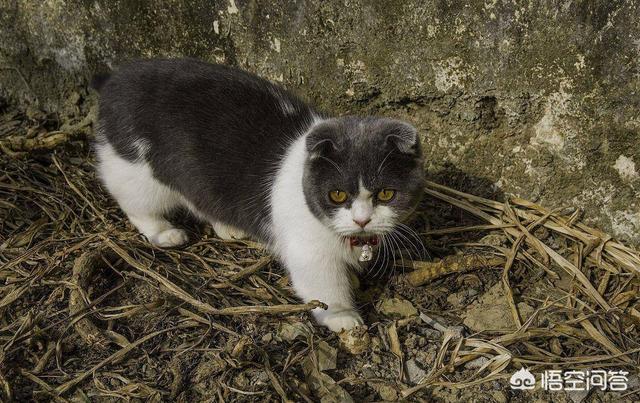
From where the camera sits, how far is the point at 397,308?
10.2 ft

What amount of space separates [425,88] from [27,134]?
2.34 meters

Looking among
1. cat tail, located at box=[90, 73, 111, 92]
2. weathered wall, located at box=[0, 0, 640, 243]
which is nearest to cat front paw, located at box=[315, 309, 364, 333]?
weathered wall, located at box=[0, 0, 640, 243]

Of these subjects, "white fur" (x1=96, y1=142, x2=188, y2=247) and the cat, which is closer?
the cat

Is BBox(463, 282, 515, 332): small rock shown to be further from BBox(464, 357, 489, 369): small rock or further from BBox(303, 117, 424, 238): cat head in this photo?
BBox(303, 117, 424, 238): cat head

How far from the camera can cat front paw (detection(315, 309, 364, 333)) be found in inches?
114

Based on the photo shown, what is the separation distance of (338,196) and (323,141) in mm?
227

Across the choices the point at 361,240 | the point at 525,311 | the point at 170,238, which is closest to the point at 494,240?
the point at 525,311

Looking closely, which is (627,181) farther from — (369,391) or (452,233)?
(369,391)

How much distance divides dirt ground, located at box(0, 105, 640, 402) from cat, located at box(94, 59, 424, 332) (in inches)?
6.7

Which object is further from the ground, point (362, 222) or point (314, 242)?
point (362, 222)

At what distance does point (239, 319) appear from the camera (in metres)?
2.94

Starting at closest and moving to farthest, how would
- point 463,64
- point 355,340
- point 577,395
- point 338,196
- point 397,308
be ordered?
point 577,395, point 338,196, point 355,340, point 397,308, point 463,64

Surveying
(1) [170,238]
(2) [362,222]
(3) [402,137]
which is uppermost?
(3) [402,137]

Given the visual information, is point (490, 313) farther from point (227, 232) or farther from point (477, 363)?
point (227, 232)
